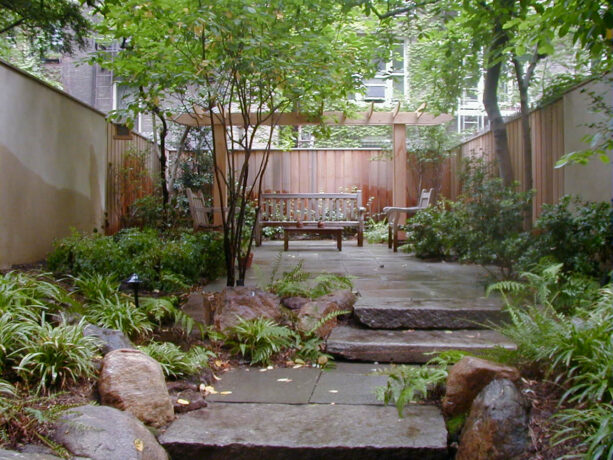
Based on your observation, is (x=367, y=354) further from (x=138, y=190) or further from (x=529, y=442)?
(x=138, y=190)

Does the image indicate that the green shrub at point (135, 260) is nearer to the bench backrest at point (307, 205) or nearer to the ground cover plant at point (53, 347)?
the ground cover plant at point (53, 347)

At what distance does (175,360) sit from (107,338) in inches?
16.3

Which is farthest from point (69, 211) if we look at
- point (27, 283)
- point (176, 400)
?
point (176, 400)

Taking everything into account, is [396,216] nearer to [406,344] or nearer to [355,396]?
[406,344]

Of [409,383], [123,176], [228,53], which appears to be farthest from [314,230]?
[409,383]

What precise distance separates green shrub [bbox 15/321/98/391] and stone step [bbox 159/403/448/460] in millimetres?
596

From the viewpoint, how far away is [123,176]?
28.6ft

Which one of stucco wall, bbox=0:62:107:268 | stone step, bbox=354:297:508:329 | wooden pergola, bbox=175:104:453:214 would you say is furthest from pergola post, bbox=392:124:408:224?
stone step, bbox=354:297:508:329

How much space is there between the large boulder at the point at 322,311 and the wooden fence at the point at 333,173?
26.0 feet

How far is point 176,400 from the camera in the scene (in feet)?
9.75

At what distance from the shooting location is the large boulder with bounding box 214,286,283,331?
4.05 m

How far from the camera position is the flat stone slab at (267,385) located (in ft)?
10.1

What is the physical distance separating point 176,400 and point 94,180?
550cm

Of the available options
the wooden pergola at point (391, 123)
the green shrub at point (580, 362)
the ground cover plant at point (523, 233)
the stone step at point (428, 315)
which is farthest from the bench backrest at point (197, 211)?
the green shrub at point (580, 362)
